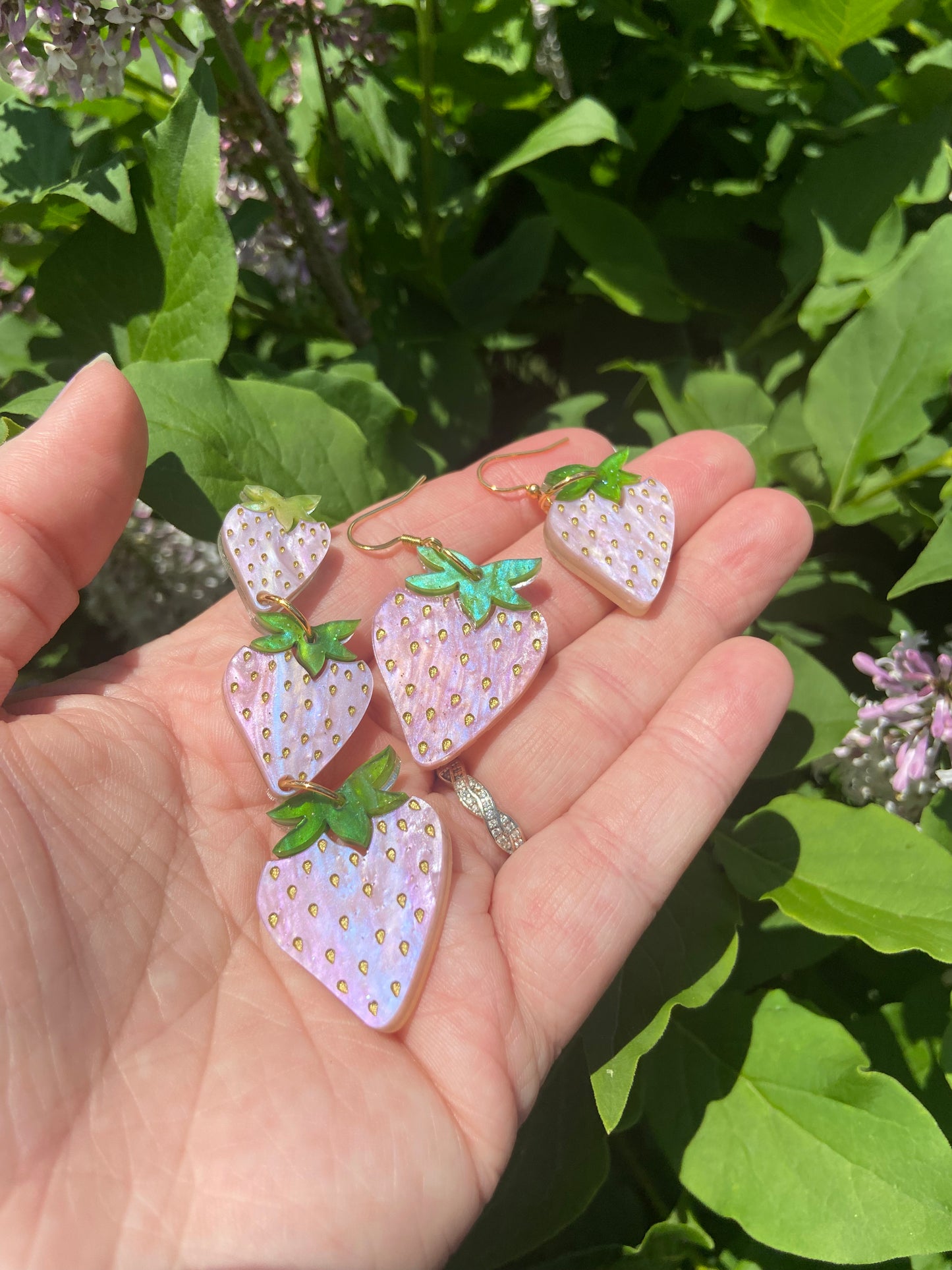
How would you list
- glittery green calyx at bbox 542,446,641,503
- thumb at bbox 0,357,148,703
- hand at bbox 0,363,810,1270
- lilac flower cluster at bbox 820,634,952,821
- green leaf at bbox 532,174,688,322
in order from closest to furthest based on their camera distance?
hand at bbox 0,363,810,1270, thumb at bbox 0,357,148,703, lilac flower cluster at bbox 820,634,952,821, glittery green calyx at bbox 542,446,641,503, green leaf at bbox 532,174,688,322

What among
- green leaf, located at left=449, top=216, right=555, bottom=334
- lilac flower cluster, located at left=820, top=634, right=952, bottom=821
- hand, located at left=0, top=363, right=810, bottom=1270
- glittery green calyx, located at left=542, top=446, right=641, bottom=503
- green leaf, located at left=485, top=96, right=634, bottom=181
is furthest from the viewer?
green leaf, located at left=449, top=216, right=555, bottom=334

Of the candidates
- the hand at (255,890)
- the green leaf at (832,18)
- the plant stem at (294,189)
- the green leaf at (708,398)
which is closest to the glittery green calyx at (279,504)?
the hand at (255,890)

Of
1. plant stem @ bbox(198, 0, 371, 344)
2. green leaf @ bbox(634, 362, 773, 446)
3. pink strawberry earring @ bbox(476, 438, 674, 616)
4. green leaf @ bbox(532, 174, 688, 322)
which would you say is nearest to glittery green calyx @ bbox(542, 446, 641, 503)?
pink strawberry earring @ bbox(476, 438, 674, 616)

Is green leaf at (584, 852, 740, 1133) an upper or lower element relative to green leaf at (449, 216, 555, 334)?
lower

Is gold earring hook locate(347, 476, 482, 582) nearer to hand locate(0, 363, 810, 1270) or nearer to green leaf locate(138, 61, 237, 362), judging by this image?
hand locate(0, 363, 810, 1270)

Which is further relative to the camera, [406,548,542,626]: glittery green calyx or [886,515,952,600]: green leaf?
[406,548,542,626]: glittery green calyx

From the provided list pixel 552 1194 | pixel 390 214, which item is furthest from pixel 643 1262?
pixel 390 214
